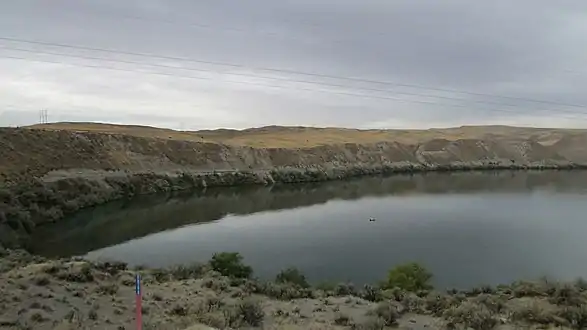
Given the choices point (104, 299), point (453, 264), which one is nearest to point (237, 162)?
point (453, 264)

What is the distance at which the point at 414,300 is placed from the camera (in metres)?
10.9

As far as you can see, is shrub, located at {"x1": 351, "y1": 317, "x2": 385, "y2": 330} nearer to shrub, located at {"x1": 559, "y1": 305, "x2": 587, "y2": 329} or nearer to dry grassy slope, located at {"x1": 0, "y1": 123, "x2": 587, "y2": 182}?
shrub, located at {"x1": 559, "y1": 305, "x2": 587, "y2": 329}

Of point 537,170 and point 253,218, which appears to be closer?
point 253,218

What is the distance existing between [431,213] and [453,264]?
15.0m

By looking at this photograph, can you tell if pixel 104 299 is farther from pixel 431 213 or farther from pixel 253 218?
pixel 431 213

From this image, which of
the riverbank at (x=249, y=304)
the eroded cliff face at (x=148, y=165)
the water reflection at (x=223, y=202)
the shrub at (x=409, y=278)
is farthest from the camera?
the eroded cliff face at (x=148, y=165)

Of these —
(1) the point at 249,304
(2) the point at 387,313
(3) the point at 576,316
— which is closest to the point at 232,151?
(1) the point at 249,304

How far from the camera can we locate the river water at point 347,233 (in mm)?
18562

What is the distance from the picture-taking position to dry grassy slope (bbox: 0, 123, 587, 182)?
3769cm

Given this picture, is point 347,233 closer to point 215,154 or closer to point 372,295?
point 372,295

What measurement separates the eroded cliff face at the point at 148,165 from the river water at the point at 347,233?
173 cm

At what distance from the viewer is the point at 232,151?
2293 inches

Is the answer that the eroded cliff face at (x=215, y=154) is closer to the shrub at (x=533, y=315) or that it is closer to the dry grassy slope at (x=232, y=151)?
the dry grassy slope at (x=232, y=151)

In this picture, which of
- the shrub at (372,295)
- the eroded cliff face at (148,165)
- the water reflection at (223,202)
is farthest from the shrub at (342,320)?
the eroded cliff face at (148,165)
